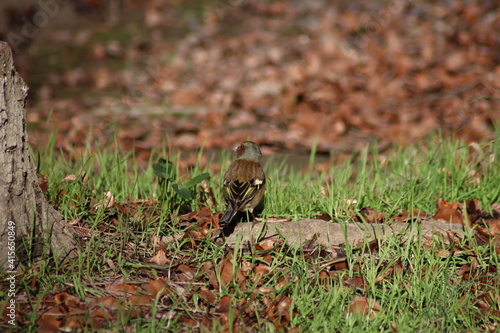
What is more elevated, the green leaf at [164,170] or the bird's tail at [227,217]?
the green leaf at [164,170]

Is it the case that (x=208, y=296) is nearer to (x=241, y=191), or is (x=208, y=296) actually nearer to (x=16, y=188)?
(x=241, y=191)

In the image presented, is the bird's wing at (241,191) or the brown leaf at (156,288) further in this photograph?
the bird's wing at (241,191)

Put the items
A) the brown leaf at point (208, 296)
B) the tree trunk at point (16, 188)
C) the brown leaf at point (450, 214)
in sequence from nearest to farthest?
1. the tree trunk at point (16, 188)
2. the brown leaf at point (208, 296)
3. the brown leaf at point (450, 214)

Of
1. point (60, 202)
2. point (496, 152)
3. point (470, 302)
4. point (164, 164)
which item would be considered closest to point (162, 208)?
point (164, 164)

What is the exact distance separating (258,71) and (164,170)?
6.33 meters

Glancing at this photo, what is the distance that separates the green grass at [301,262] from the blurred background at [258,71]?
2.20 meters

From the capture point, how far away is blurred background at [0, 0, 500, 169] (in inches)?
318

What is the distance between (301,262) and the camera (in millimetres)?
3838

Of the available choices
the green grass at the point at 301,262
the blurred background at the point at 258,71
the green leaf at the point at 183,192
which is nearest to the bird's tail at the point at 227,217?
the green grass at the point at 301,262

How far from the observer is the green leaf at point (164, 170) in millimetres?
4270

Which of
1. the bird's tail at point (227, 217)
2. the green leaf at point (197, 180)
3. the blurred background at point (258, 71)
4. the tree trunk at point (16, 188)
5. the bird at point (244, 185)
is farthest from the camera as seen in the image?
the blurred background at point (258, 71)

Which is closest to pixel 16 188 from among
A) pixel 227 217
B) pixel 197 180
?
pixel 197 180

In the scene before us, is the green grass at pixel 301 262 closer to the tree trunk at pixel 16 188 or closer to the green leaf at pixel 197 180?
the tree trunk at pixel 16 188

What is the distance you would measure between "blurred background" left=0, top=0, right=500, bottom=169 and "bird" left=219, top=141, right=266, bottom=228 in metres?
2.48
